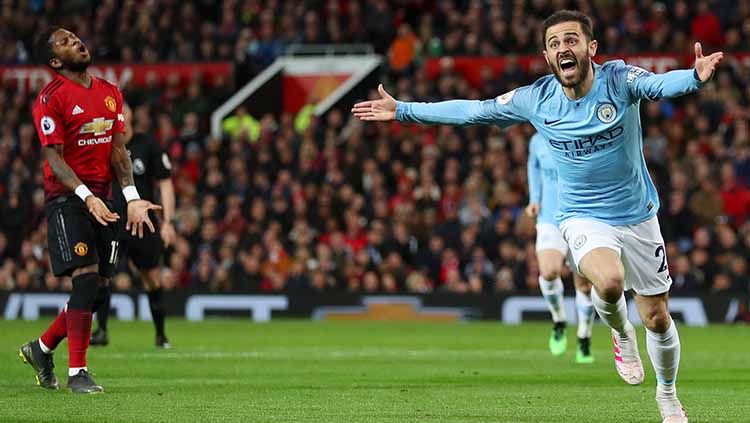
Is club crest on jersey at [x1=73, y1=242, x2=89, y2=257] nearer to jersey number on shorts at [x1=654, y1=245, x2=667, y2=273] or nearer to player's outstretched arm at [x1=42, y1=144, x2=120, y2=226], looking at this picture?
player's outstretched arm at [x1=42, y1=144, x2=120, y2=226]

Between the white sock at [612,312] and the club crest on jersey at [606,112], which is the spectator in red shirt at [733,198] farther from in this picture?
the club crest on jersey at [606,112]

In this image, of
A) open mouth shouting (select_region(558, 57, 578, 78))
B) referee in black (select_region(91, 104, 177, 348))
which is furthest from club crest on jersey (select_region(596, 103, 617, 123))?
referee in black (select_region(91, 104, 177, 348))

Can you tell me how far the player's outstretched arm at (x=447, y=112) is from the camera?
28.5ft

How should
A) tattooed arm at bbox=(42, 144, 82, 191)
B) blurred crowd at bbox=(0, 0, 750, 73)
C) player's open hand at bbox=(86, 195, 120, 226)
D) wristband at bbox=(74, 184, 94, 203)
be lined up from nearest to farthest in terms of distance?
player's open hand at bbox=(86, 195, 120, 226), wristband at bbox=(74, 184, 94, 203), tattooed arm at bbox=(42, 144, 82, 191), blurred crowd at bbox=(0, 0, 750, 73)

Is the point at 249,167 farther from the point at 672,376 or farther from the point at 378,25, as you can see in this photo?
the point at 672,376

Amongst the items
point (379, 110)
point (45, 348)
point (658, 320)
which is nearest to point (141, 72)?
point (45, 348)

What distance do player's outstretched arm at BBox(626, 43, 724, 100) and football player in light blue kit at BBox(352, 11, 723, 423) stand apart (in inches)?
0.5

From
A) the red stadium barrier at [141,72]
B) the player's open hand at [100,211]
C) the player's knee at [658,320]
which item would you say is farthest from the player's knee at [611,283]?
the red stadium barrier at [141,72]

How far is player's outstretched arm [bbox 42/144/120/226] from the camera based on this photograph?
974cm

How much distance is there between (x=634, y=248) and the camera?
333 inches

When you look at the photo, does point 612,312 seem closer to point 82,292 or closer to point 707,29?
point 82,292

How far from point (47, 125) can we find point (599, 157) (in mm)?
3986

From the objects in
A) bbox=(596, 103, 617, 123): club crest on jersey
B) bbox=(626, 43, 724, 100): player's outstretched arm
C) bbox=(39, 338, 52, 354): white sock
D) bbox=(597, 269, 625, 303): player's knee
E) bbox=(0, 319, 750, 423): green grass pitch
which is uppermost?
bbox=(626, 43, 724, 100): player's outstretched arm

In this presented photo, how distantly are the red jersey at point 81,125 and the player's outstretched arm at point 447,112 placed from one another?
242 cm
